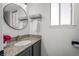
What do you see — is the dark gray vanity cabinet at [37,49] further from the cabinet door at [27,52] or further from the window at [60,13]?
the window at [60,13]

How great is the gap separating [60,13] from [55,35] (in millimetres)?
190

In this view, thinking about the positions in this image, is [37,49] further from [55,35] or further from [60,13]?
[60,13]

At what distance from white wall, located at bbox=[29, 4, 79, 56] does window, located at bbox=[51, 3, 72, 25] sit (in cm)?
4

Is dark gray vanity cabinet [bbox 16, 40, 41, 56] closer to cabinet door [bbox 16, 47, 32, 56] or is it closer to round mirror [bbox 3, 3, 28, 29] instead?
cabinet door [bbox 16, 47, 32, 56]

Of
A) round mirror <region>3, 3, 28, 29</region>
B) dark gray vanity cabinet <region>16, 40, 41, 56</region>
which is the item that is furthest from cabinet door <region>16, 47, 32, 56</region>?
round mirror <region>3, 3, 28, 29</region>

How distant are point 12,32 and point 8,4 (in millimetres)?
246

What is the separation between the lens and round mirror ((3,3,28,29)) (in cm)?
95

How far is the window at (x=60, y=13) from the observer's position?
2.93 feet

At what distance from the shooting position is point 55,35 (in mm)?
918

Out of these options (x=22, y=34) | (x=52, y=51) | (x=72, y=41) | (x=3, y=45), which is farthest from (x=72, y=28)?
(x=3, y=45)

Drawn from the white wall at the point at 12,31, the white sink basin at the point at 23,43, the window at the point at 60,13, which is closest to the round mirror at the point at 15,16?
the white wall at the point at 12,31

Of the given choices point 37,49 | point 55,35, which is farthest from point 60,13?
point 37,49

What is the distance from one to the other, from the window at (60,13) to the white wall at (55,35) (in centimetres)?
4

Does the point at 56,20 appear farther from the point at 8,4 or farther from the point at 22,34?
the point at 8,4
